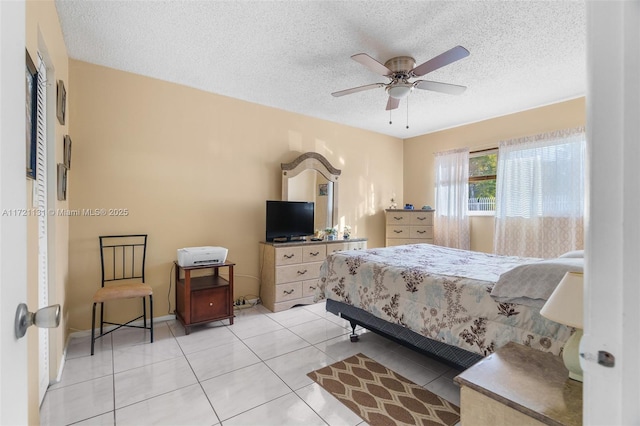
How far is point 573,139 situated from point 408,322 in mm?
3302

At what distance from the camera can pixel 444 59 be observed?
87.4 inches

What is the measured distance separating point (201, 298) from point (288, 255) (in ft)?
3.63

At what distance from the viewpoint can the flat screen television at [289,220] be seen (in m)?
3.86

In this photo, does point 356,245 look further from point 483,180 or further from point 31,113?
point 31,113

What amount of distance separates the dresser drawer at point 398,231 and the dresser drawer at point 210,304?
114 inches

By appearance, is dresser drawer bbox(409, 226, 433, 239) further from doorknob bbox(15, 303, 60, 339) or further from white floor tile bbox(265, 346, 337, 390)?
doorknob bbox(15, 303, 60, 339)

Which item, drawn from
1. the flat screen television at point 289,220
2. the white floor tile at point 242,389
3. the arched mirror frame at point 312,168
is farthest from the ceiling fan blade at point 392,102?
the white floor tile at point 242,389

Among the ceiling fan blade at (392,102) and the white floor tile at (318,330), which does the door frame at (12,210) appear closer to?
the white floor tile at (318,330)

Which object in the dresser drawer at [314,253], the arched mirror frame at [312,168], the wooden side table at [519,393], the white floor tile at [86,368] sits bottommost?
the white floor tile at [86,368]

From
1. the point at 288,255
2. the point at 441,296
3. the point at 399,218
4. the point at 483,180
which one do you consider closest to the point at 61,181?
the point at 288,255

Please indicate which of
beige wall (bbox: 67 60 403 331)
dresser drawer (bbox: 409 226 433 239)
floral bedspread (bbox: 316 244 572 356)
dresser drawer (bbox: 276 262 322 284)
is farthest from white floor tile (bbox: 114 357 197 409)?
dresser drawer (bbox: 409 226 433 239)

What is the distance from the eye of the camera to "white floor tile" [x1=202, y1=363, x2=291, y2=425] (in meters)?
1.86

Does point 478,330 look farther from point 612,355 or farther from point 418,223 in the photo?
point 418,223

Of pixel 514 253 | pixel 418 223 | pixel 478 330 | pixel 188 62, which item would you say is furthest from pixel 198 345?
pixel 514 253
